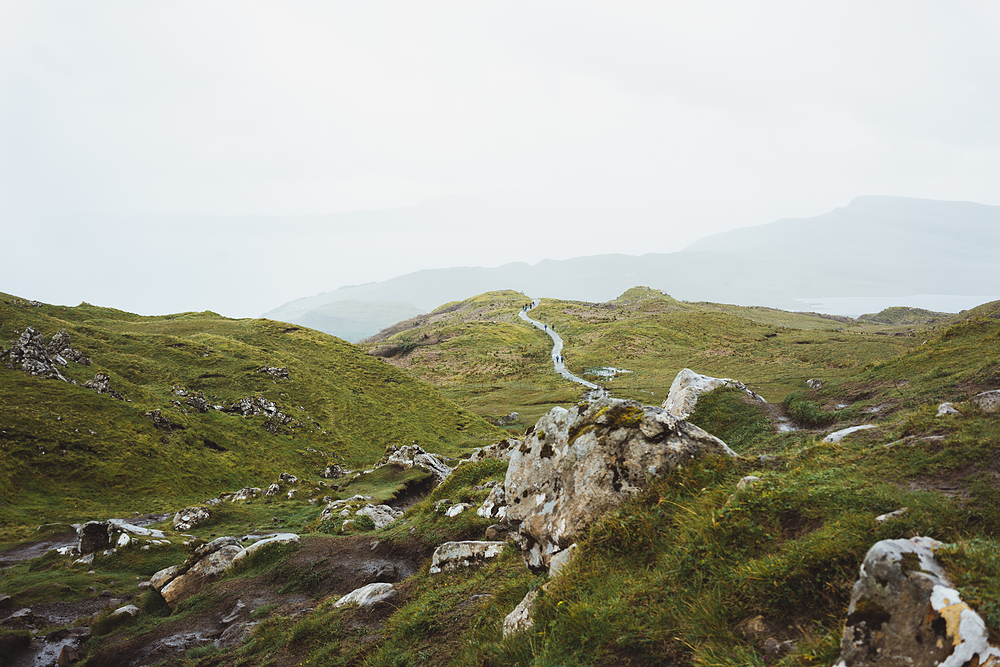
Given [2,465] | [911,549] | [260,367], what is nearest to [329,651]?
[911,549]

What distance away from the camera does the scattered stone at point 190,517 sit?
880 inches

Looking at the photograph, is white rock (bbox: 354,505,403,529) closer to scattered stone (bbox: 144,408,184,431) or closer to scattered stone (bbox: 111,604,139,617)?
scattered stone (bbox: 111,604,139,617)

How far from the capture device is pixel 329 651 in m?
9.43

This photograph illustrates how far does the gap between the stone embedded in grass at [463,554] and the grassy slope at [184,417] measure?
76.5 feet

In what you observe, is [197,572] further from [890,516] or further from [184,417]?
[890,516]

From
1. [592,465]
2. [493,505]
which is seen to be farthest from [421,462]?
[592,465]

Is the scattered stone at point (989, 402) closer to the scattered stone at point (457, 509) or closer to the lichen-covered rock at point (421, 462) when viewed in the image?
the scattered stone at point (457, 509)

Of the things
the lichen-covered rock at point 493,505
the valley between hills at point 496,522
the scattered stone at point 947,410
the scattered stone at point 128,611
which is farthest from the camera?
the lichen-covered rock at point 493,505

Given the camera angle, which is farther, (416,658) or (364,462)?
(364,462)

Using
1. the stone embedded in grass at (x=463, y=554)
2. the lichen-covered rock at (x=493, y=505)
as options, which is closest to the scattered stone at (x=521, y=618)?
the stone embedded in grass at (x=463, y=554)

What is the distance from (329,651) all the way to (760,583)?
923 centimetres

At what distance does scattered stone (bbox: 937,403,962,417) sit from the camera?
976 cm

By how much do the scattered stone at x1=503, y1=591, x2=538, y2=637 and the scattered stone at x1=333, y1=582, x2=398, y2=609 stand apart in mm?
5293

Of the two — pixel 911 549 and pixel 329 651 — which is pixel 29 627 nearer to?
pixel 329 651
